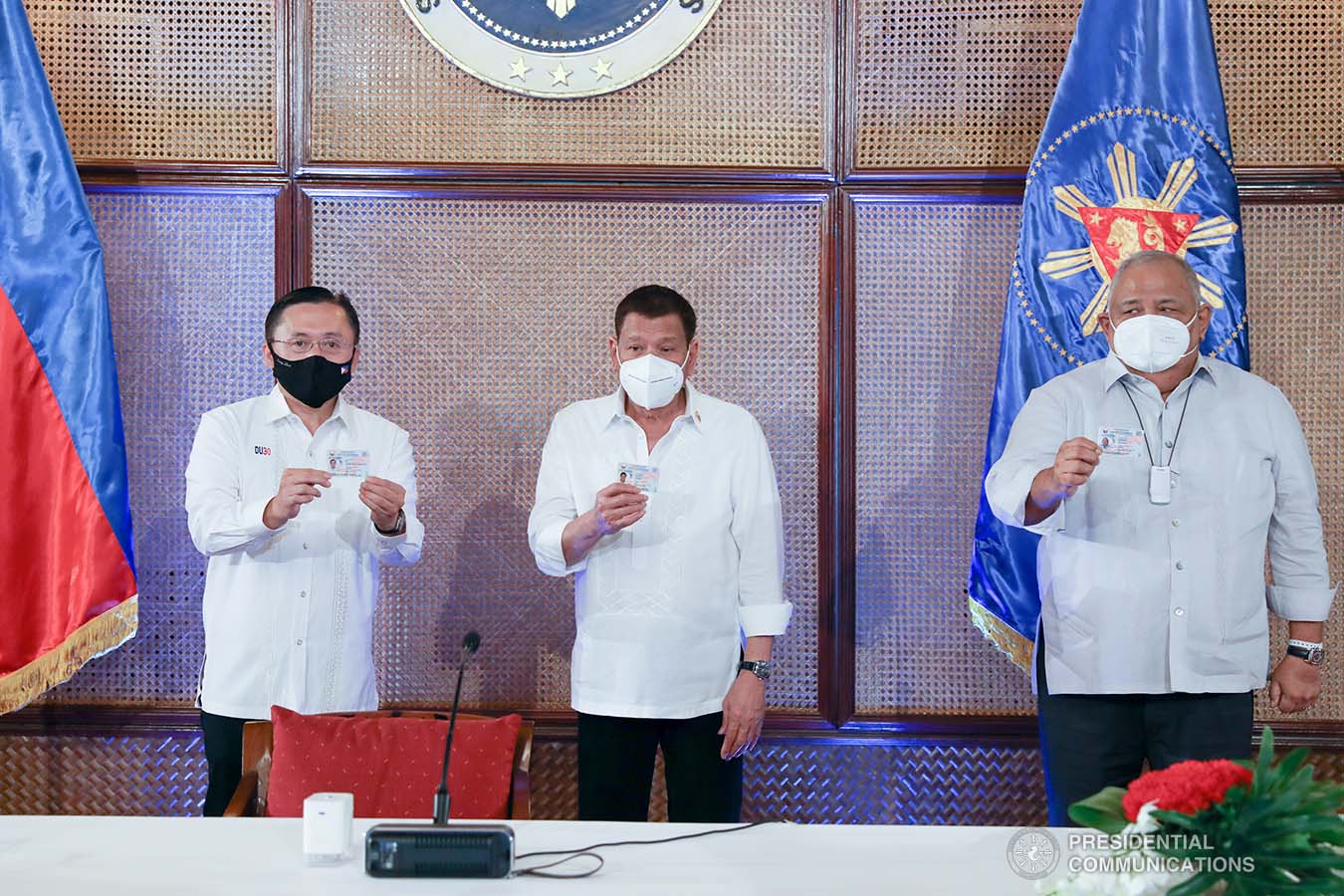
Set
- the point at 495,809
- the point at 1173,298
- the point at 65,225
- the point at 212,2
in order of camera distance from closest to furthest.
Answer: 1. the point at 495,809
2. the point at 1173,298
3. the point at 65,225
4. the point at 212,2

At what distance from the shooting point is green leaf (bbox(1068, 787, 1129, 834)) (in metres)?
1.34

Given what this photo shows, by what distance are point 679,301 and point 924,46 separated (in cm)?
143

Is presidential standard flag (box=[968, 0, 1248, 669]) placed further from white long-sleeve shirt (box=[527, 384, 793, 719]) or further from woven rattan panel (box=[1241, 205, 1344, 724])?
white long-sleeve shirt (box=[527, 384, 793, 719])

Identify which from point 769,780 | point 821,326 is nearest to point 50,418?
point 821,326

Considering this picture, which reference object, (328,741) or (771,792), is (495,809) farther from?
(771,792)

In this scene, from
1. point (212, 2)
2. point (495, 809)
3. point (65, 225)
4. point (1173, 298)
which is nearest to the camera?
point (495, 809)

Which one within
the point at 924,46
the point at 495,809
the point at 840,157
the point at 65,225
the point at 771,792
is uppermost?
the point at 924,46

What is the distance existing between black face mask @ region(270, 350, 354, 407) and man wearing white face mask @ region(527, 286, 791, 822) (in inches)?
22.6

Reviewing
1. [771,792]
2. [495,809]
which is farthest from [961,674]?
[495,809]

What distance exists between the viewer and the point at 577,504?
118 inches

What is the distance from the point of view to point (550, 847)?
6.33 feet

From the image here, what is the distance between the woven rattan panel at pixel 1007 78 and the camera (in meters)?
3.80

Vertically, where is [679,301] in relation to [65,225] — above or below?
below

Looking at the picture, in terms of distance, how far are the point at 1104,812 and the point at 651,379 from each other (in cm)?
176
